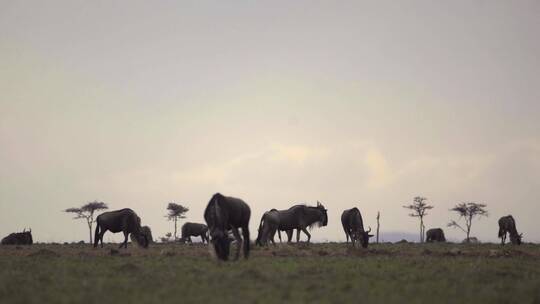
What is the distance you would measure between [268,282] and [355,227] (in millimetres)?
20104

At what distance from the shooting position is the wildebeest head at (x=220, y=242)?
19688 millimetres

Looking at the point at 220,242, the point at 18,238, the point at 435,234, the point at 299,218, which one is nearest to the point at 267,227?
the point at 299,218

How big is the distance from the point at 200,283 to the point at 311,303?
12.9 ft

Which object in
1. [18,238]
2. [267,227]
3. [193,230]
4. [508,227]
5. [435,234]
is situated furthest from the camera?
[435,234]

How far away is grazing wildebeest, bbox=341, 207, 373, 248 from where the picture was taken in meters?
32.6

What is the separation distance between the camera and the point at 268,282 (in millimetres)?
14391

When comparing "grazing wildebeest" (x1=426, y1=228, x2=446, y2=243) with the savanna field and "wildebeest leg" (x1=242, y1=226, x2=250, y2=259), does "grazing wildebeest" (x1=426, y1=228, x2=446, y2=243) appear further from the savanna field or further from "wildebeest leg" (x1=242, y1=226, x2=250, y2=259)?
"wildebeest leg" (x1=242, y1=226, x2=250, y2=259)

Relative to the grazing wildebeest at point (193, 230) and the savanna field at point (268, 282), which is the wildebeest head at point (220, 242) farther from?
the grazing wildebeest at point (193, 230)

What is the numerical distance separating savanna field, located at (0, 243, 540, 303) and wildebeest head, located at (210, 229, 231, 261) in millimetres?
691

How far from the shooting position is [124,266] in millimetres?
17641

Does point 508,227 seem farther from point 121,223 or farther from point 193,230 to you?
point 121,223

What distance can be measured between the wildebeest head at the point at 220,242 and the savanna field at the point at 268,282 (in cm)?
69

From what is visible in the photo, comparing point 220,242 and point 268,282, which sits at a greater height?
point 220,242

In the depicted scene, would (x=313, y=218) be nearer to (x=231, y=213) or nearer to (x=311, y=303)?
(x=231, y=213)
